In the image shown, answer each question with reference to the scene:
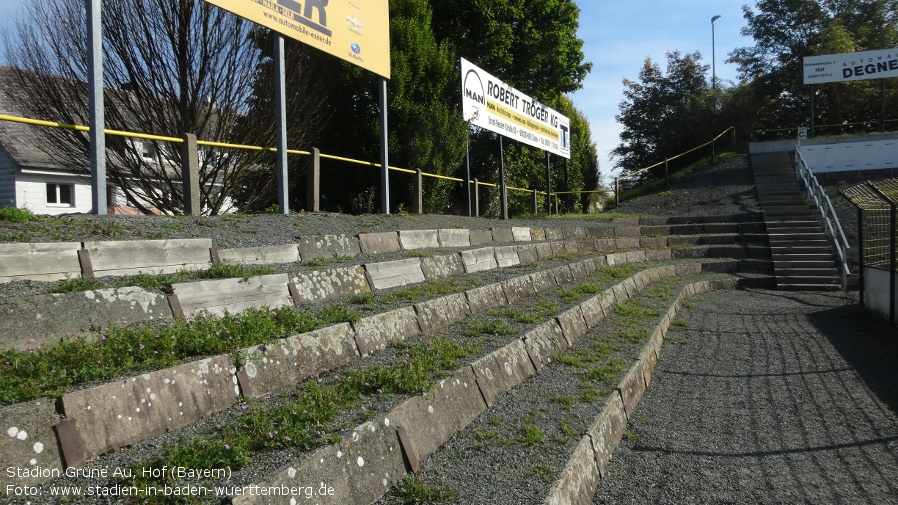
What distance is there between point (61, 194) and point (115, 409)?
19401 mm

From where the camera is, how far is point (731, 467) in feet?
14.8

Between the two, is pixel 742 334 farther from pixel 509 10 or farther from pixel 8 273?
pixel 509 10

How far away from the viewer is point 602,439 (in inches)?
172

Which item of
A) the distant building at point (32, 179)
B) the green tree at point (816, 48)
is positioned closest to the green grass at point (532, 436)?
the distant building at point (32, 179)

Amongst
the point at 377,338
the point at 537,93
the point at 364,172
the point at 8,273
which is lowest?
the point at 377,338

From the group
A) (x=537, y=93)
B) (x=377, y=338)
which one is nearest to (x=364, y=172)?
(x=537, y=93)

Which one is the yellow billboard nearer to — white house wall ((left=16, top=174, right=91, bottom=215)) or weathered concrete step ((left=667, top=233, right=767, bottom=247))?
weathered concrete step ((left=667, top=233, right=767, bottom=247))

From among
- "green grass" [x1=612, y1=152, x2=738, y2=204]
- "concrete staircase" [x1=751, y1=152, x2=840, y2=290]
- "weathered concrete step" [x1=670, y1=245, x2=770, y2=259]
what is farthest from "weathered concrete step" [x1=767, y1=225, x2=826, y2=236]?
"green grass" [x1=612, y1=152, x2=738, y2=204]

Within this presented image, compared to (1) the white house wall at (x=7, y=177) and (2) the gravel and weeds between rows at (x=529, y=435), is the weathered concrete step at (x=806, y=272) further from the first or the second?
(1) the white house wall at (x=7, y=177)

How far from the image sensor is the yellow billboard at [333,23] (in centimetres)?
889

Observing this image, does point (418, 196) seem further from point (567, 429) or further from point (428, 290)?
point (567, 429)

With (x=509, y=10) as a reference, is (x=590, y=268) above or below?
below

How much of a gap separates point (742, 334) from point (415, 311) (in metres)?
5.82

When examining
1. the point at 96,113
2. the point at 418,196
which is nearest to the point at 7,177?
the point at 418,196
